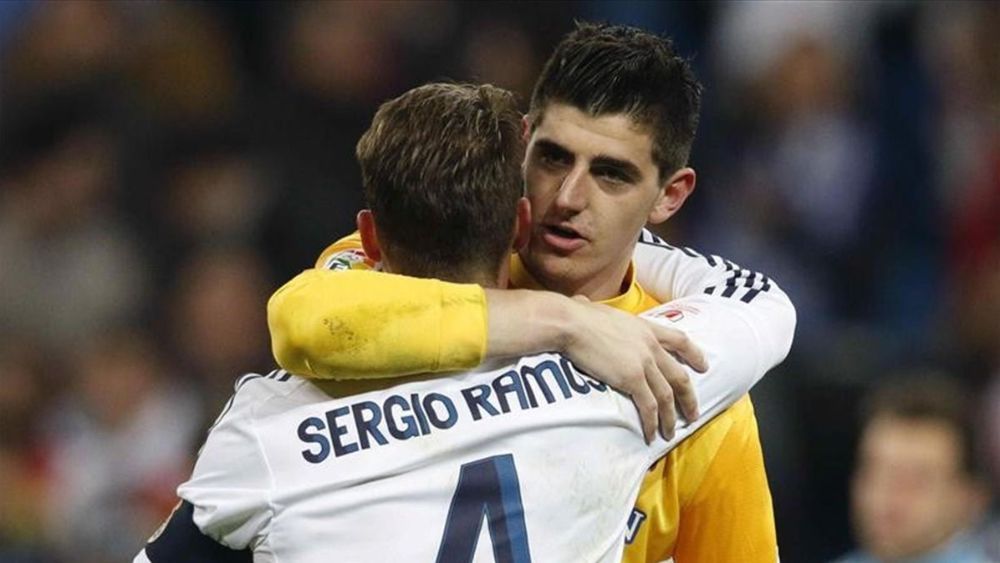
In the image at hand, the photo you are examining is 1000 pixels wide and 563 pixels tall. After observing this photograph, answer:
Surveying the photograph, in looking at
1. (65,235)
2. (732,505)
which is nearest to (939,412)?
(732,505)

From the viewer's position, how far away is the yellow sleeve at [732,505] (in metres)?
2.46

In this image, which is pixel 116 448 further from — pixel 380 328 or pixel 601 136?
pixel 380 328

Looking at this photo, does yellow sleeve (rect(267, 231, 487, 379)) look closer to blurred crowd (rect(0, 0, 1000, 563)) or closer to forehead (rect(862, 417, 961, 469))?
forehead (rect(862, 417, 961, 469))

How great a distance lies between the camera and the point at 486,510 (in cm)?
214

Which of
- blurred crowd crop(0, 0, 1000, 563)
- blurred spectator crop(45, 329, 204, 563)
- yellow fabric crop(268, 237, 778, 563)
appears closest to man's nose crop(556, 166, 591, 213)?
yellow fabric crop(268, 237, 778, 563)

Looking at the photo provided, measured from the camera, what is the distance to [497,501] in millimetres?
2143

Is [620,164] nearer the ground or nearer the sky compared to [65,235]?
nearer the sky

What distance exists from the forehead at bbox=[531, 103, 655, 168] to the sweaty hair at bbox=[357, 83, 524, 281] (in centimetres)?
30

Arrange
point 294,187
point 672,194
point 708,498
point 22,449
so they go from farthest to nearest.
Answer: point 294,187 → point 22,449 → point 672,194 → point 708,498

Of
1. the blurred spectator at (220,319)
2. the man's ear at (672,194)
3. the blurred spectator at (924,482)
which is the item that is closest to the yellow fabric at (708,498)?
the man's ear at (672,194)

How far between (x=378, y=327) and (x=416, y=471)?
18 cm

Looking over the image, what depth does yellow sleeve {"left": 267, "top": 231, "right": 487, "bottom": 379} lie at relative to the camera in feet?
6.89

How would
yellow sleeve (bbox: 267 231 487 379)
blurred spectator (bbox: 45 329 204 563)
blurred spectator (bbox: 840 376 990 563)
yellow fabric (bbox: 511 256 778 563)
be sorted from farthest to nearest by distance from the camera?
blurred spectator (bbox: 45 329 204 563) < blurred spectator (bbox: 840 376 990 563) < yellow fabric (bbox: 511 256 778 563) < yellow sleeve (bbox: 267 231 487 379)

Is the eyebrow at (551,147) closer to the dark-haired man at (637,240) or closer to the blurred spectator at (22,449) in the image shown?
the dark-haired man at (637,240)
